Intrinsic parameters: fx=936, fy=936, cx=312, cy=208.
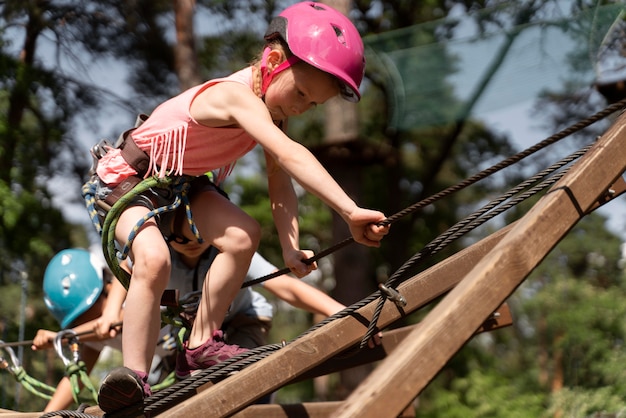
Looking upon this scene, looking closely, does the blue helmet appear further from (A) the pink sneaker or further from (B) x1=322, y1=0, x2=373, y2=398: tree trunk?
(B) x1=322, y1=0, x2=373, y2=398: tree trunk

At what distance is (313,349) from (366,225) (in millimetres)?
461

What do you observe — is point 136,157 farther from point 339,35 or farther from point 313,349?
point 313,349

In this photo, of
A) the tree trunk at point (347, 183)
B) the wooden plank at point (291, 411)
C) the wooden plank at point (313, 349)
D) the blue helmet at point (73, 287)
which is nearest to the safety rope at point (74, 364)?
the blue helmet at point (73, 287)

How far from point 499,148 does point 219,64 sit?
13.6 ft

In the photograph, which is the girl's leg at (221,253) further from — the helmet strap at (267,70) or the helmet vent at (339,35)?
the helmet vent at (339,35)

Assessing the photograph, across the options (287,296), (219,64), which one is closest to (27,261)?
(219,64)

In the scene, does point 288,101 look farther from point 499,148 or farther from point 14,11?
point 499,148

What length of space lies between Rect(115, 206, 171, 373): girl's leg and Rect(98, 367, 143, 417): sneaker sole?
0.63 ft

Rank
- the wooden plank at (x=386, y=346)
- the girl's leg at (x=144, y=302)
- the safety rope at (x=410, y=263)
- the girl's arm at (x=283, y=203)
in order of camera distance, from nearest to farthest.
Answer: the safety rope at (x=410, y=263) < the girl's leg at (x=144, y=302) < the girl's arm at (x=283, y=203) < the wooden plank at (x=386, y=346)

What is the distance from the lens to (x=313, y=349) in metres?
2.81

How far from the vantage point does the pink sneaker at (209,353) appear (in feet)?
10.1

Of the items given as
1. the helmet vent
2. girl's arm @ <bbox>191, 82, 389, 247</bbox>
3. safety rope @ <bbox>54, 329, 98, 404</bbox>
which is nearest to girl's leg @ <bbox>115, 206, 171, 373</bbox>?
girl's arm @ <bbox>191, 82, 389, 247</bbox>

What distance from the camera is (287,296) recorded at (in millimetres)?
4555

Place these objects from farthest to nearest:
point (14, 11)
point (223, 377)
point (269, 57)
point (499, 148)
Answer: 1. point (499, 148)
2. point (14, 11)
3. point (269, 57)
4. point (223, 377)
